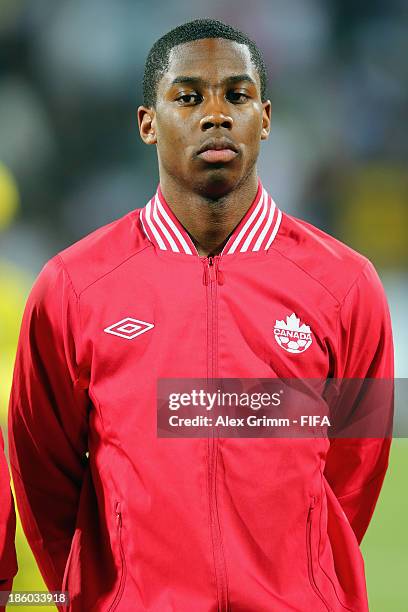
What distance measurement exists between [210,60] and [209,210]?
0.27 metres

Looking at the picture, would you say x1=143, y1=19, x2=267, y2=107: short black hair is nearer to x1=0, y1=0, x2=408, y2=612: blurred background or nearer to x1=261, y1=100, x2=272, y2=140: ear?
x1=261, y1=100, x2=272, y2=140: ear

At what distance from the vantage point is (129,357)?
1.99 m

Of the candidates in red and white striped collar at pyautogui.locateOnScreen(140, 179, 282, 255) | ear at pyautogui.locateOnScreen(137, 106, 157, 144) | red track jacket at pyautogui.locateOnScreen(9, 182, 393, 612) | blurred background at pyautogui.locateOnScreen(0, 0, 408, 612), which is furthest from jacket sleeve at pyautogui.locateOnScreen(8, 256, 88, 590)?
blurred background at pyautogui.locateOnScreen(0, 0, 408, 612)

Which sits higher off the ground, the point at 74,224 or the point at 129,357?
the point at 74,224

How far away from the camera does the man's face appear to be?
1983 mm

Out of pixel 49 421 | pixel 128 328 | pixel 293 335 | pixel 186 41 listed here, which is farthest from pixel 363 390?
pixel 186 41

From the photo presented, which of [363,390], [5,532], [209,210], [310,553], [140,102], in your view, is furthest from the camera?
[140,102]

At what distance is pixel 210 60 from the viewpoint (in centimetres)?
201

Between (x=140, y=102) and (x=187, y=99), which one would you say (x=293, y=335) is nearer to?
(x=187, y=99)

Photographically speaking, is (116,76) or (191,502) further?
(116,76)

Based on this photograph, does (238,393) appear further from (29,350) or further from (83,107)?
(83,107)

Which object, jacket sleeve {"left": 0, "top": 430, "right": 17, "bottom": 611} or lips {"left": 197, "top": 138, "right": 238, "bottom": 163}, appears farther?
lips {"left": 197, "top": 138, "right": 238, "bottom": 163}

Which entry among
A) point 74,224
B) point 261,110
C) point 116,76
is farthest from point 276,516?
point 116,76

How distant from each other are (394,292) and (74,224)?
1732 millimetres
